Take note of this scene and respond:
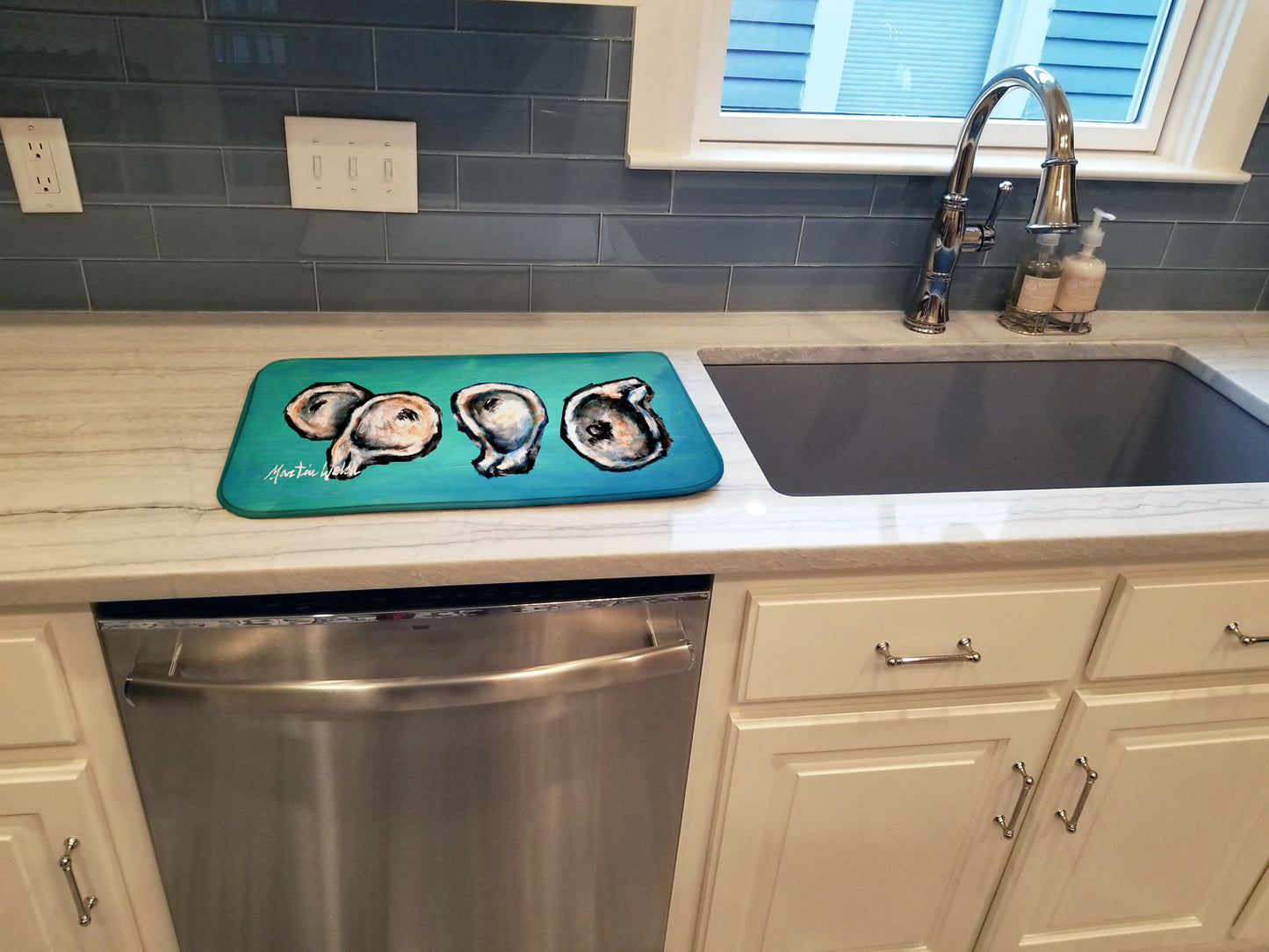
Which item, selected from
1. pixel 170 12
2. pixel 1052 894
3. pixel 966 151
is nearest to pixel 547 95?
pixel 170 12

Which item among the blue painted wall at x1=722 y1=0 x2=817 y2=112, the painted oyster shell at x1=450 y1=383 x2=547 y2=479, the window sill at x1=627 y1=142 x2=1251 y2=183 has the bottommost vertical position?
the painted oyster shell at x1=450 y1=383 x2=547 y2=479

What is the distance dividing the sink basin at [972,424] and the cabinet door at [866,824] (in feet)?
1.32

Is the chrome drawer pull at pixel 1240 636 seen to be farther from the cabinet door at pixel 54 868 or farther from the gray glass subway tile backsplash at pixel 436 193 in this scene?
the cabinet door at pixel 54 868

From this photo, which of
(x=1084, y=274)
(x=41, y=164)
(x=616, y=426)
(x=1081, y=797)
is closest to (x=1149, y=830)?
(x=1081, y=797)

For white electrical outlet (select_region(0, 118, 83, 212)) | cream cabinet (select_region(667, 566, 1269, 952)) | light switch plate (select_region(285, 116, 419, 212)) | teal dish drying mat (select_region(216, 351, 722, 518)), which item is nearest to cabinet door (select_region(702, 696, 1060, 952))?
cream cabinet (select_region(667, 566, 1269, 952))

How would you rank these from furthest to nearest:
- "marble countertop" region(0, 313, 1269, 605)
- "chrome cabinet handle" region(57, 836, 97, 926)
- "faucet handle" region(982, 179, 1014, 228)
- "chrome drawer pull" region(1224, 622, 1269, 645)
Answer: "faucet handle" region(982, 179, 1014, 228) → "chrome drawer pull" region(1224, 622, 1269, 645) → "chrome cabinet handle" region(57, 836, 97, 926) → "marble countertop" region(0, 313, 1269, 605)

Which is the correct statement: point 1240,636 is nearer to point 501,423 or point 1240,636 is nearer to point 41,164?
point 501,423

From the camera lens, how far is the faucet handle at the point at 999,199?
54.2 inches

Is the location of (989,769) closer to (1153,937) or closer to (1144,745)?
(1144,745)

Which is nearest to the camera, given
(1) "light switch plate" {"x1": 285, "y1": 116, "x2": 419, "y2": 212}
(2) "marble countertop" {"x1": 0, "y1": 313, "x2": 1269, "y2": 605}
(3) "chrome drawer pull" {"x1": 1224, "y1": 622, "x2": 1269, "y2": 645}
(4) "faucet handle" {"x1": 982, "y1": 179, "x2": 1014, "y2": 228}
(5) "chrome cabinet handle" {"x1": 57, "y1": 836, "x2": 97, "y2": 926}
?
(2) "marble countertop" {"x1": 0, "y1": 313, "x2": 1269, "y2": 605}

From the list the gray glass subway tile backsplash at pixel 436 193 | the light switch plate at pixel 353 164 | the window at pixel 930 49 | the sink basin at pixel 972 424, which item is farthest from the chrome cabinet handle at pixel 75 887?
the window at pixel 930 49

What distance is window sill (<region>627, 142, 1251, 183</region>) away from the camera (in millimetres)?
1359

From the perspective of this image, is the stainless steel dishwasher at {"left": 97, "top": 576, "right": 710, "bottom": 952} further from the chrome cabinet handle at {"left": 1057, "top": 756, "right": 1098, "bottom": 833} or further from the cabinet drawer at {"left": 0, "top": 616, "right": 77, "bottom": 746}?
the chrome cabinet handle at {"left": 1057, "top": 756, "right": 1098, "bottom": 833}

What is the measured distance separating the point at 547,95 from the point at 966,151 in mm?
561
